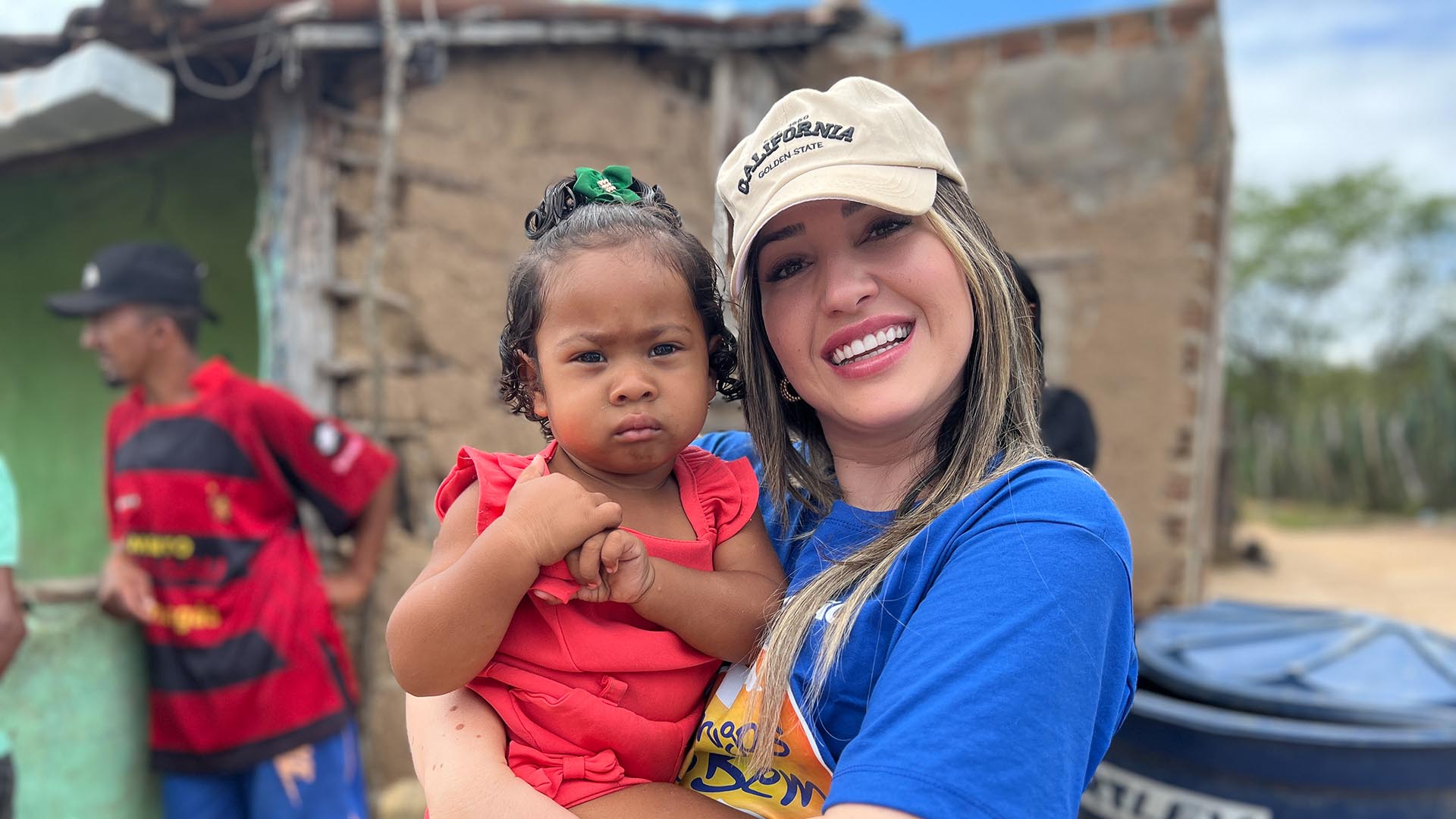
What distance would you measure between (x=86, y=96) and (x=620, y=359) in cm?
297

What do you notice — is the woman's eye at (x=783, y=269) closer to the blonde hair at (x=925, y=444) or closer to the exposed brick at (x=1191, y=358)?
the blonde hair at (x=925, y=444)

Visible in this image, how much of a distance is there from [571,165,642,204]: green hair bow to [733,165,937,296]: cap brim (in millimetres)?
272

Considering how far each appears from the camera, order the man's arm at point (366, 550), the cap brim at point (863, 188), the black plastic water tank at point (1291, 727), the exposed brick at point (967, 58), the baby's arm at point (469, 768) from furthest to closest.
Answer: the exposed brick at point (967, 58)
the man's arm at point (366, 550)
the black plastic water tank at point (1291, 727)
the cap brim at point (863, 188)
the baby's arm at point (469, 768)

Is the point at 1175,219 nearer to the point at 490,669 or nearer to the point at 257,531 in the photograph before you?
the point at 257,531

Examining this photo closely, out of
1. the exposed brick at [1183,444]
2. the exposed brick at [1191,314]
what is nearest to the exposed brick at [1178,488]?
the exposed brick at [1183,444]

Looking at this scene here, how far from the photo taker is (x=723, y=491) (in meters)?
1.51

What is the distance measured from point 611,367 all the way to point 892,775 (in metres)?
0.68

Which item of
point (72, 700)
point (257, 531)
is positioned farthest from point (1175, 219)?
point (72, 700)

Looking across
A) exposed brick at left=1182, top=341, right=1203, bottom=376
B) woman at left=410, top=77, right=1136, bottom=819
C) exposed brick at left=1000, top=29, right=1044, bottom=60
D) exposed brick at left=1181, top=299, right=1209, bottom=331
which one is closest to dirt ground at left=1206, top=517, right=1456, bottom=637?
exposed brick at left=1182, top=341, right=1203, bottom=376

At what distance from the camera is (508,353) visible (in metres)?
1.54

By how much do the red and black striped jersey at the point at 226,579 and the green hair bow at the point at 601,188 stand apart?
211 cm

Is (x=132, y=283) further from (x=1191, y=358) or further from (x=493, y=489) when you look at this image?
(x=1191, y=358)

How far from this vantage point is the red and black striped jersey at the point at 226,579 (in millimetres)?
3035

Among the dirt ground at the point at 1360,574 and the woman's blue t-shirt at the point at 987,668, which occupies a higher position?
the woman's blue t-shirt at the point at 987,668
